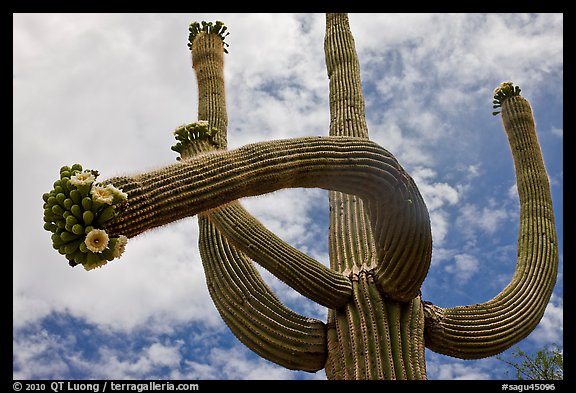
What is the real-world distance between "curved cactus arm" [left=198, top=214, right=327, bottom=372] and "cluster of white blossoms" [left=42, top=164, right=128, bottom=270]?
2.10 metres

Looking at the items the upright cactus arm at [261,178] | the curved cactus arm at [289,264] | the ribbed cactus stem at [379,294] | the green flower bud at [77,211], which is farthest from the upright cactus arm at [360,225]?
the green flower bud at [77,211]

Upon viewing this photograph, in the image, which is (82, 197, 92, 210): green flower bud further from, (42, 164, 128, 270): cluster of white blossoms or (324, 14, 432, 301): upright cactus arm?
(324, 14, 432, 301): upright cactus arm

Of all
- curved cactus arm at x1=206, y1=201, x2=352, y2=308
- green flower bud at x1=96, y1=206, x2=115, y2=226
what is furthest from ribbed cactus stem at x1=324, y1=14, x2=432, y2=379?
green flower bud at x1=96, y1=206, x2=115, y2=226

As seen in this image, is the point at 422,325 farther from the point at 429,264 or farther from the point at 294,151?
the point at 294,151

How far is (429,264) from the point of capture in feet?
15.0

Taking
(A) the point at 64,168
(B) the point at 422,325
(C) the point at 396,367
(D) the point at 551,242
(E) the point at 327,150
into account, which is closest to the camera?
(A) the point at 64,168

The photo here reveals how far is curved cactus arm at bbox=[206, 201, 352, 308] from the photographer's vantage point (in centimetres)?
479

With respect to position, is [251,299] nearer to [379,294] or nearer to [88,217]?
[379,294]

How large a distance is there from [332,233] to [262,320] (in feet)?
3.74

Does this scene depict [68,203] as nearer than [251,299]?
Yes

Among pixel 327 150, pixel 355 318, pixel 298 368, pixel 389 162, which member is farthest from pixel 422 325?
pixel 327 150

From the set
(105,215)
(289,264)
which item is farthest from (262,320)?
(105,215)

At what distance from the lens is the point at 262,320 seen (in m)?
5.00

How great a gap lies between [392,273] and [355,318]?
1.50 ft
